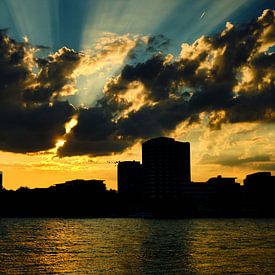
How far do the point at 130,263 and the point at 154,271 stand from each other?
1175 cm

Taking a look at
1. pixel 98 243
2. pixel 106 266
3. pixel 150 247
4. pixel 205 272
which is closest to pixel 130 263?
pixel 106 266

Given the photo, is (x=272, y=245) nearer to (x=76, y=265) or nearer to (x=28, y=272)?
(x=76, y=265)

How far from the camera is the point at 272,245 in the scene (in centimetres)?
15750

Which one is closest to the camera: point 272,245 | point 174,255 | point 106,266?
point 106,266

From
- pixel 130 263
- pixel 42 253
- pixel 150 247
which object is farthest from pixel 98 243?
pixel 130 263

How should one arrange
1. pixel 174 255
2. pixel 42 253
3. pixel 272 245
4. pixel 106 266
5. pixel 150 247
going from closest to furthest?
pixel 106 266 → pixel 174 255 → pixel 42 253 → pixel 150 247 → pixel 272 245

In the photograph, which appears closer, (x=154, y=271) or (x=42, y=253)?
(x=154, y=271)

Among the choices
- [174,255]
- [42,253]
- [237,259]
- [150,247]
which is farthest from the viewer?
[150,247]

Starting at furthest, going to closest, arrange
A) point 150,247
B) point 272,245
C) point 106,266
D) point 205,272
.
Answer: point 272,245, point 150,247, point 106,266, point 205,272

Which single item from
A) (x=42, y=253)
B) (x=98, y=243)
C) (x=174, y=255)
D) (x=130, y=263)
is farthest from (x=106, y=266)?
(x=98, y=243)

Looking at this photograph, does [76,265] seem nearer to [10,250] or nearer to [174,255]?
[174,255]

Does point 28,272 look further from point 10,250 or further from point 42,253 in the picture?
point 10,250

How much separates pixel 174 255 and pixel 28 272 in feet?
130

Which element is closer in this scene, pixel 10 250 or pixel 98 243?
pixel 10 250
